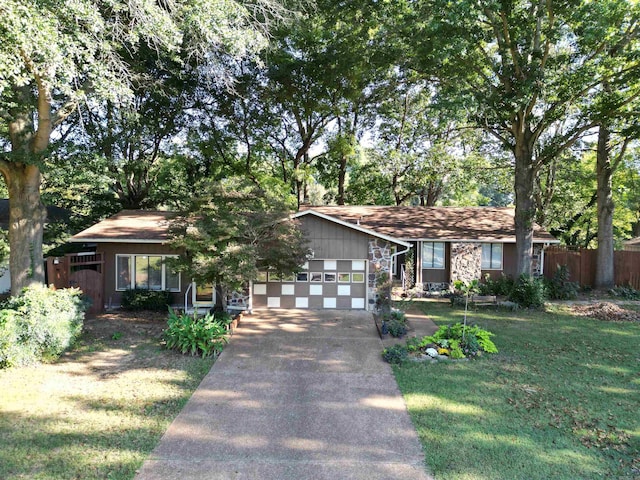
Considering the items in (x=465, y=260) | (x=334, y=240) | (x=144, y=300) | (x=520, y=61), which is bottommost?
(x=144, y=300)

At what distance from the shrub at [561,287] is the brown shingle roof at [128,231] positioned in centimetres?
1600

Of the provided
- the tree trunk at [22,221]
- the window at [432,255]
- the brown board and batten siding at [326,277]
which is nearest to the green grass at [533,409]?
the brown board and batten siding at [326,277]

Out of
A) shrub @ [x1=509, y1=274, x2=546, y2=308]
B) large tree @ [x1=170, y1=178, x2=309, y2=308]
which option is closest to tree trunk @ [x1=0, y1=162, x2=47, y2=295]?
large tree @ [x1=170, y1=178, x2=309, y2=308]

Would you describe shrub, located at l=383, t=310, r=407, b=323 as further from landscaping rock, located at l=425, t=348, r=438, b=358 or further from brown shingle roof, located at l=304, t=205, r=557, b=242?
brown shingle roof, located at l=304, t=205, r=557, b=242

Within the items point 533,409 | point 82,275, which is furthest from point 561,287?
point 82,275

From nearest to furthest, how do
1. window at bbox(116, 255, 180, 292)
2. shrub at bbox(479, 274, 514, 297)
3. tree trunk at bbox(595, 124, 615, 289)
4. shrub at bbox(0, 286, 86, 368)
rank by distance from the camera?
shrub at bbox(0, 286, 86, 368), window at bbox(116, 255, 180, 292), shrub at bbox(479, 274, 514, 297), tree trunk at bbox(595, 124, 615, 289)

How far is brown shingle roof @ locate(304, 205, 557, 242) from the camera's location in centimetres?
1762

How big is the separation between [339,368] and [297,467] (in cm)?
357

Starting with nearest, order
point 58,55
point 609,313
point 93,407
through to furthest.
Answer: point 93,407 < point 58,55 < point 609,313

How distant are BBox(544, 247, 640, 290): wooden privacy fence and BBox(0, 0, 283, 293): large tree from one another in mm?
16853

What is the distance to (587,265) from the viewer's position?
1859 cm

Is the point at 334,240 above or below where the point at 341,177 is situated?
below

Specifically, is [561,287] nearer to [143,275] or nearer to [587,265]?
[587,265]

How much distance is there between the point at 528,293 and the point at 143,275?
14538mm
